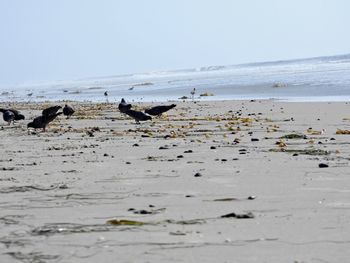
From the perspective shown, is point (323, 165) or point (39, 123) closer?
point (323, 165)

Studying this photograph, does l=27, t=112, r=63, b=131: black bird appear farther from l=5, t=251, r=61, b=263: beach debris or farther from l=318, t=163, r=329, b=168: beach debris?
l=5, t=251, r=61, b=263: beach debris

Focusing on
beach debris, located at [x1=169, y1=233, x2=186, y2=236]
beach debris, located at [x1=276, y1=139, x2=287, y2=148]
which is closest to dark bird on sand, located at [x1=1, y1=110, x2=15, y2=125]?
beach debris, located at [x1=276, y1=139, x2=287, y2=148]

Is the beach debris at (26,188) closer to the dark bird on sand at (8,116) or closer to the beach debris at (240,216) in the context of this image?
the beach debris at (240,216)

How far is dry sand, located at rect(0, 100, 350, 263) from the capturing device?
173 inches

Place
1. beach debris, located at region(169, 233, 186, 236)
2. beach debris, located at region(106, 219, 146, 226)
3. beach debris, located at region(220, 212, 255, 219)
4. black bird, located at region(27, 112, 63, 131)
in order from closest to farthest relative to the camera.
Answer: beach debris, located at region(169, 233, 186, 236)
beach debris, located at region(106, 219, 146, 226)
beach debris, located at region(220, 212, 255, 219)
black bird, located at region(27, 112, 63, 131)

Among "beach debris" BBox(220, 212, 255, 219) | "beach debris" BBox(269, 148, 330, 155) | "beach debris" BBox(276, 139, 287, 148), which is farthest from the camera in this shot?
"beach debris" BBox(276, 139, 287, 148)

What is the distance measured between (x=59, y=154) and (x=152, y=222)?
5.23 metres

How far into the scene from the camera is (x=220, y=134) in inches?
523

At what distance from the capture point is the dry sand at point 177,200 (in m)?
4.40

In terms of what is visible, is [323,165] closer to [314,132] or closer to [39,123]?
[314,132]

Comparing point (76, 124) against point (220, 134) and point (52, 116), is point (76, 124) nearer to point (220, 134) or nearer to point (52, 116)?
point (52, 116)

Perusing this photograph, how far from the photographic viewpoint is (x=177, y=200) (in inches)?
239

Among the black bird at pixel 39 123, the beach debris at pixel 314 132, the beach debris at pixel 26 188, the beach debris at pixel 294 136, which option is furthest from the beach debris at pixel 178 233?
the black bird at pixel 39 123

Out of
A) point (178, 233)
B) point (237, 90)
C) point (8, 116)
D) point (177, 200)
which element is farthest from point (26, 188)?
point (237, 90)
